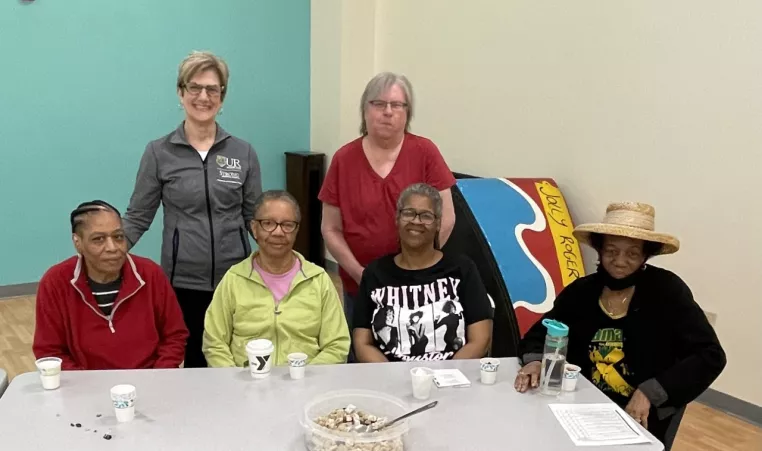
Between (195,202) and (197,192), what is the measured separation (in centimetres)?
4

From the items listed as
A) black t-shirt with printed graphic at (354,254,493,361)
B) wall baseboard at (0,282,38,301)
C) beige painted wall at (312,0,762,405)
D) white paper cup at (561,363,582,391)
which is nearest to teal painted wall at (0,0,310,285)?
wall baseboard at (0,282,38,301)

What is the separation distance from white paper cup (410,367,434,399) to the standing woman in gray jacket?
0.95m

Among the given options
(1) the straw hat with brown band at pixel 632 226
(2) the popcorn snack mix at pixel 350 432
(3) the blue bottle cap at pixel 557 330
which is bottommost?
(2) the popcorn snack mix at pixel 350 432

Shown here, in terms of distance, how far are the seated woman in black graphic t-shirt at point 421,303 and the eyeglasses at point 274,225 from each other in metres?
0.31

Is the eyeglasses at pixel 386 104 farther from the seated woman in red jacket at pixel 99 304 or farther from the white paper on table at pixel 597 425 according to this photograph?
the white paper on table at pixel 597 425

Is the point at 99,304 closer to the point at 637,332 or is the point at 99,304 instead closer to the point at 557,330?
the point at 557,330

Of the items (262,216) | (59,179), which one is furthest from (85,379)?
(59,179)

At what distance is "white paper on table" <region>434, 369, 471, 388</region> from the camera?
5.71 feet

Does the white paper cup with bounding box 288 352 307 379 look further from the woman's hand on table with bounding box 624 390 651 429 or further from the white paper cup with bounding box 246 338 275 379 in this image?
the woman's hand on table with bounding box 624 390 651 429

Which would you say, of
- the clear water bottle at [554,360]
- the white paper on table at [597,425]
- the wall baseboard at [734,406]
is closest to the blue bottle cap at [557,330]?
the clear water bottle at [554,360]

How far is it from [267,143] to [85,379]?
3.89 m

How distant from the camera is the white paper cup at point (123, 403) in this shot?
4.81ft

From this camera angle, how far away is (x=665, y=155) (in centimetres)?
320

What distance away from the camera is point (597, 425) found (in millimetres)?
1562
